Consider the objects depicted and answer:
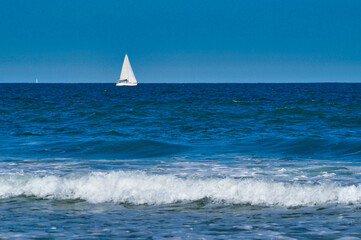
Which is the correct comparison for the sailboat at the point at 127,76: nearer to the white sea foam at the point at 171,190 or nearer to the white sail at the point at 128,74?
the white sail at the point at 128,74

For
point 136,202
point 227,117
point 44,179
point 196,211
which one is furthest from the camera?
point 227,117

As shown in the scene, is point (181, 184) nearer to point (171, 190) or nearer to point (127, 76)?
point (171, 190)

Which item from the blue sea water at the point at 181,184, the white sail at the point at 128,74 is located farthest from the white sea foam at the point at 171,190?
the white sail at the point at 128,74

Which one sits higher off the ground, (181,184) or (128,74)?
(128,74)

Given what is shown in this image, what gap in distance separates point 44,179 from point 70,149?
536 centimetres

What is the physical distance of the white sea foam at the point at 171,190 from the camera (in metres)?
8.55

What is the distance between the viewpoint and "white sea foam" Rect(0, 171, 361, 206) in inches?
336

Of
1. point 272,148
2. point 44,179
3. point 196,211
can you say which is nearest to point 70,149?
point 44,179

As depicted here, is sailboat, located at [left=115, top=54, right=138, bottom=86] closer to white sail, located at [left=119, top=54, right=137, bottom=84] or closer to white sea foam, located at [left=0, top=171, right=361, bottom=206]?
white sail, located at [left=119, top=54, right=137, bottom=84]

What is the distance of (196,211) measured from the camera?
8.03 meters

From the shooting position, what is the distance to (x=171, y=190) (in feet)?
30.1

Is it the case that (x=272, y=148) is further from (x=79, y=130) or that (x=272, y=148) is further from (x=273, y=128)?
(x=79, y=130)

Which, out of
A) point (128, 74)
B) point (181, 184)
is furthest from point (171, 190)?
point (128, 74)

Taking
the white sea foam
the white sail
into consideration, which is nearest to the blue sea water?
the white sea foam
